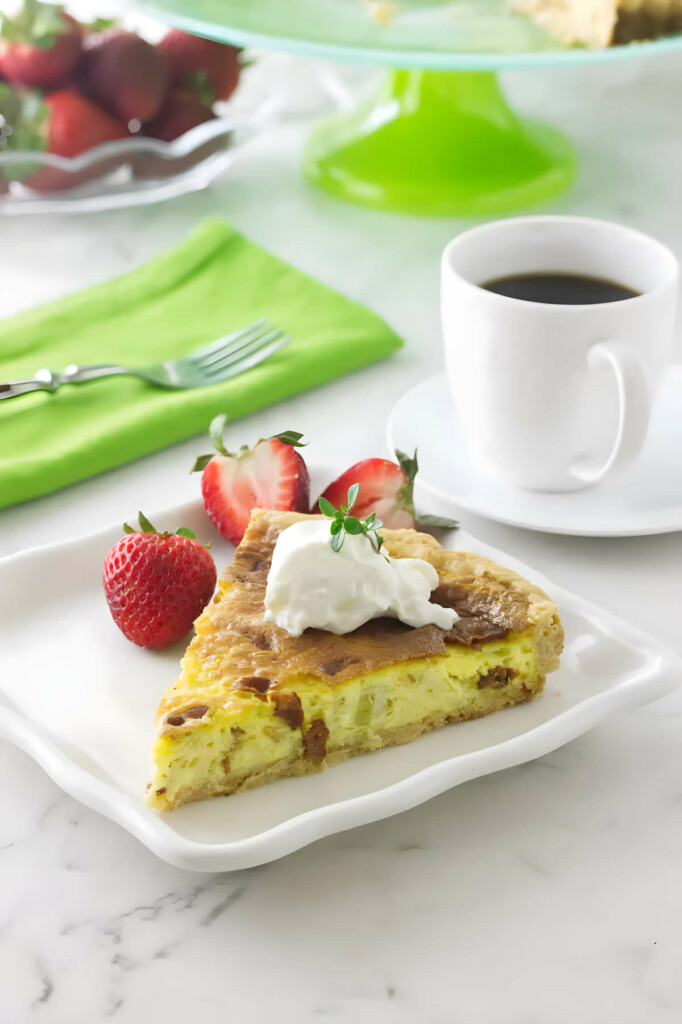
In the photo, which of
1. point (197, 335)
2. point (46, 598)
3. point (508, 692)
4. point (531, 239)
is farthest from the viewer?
point (197, 335)

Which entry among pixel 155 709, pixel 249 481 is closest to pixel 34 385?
pixel 249 481

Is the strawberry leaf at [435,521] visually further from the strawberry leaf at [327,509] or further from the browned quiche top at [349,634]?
the strawberry leaf at [327,509]

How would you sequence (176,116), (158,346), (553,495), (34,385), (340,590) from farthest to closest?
1. (176,116)
2. (158,346)
3. (34,385)
4. (553,495)
5. (340,590)

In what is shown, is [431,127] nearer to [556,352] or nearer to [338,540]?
[556,352]

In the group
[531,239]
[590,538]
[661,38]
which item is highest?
[661,38]

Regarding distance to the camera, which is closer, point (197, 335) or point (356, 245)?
point (197, 335)

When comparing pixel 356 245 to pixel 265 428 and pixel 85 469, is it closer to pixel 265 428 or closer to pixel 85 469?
pixel 265 428

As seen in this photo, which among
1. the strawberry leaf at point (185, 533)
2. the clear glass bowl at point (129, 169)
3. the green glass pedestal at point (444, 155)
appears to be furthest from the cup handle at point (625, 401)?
the clear glass bowl at point (129, 169)

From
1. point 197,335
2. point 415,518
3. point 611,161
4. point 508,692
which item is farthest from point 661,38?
point 508,692
